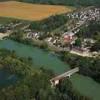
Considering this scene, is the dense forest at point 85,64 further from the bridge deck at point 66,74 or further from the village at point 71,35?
the village at point 71,35

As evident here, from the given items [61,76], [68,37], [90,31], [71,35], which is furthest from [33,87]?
[90,31]

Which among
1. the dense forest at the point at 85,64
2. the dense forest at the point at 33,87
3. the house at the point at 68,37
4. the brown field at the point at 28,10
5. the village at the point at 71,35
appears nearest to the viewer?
the dense forest at the point at 33,87

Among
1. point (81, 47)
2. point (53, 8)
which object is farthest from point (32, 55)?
point (53, 8)

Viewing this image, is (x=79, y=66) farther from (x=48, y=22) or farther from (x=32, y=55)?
(x=48, y=22)

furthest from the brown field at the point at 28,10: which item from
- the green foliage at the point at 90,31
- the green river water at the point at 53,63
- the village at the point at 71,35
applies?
the green river water at the point at 53,63

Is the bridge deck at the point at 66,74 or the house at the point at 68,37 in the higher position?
the house at the point at 68,37

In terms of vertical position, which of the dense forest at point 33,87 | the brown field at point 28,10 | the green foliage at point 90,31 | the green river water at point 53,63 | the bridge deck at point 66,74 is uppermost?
the brown field at point 28,10

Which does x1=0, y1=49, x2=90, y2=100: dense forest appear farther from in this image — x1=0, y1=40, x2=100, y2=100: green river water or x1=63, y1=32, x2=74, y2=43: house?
x1=63, y1=32, x2=74, y2=43: house
